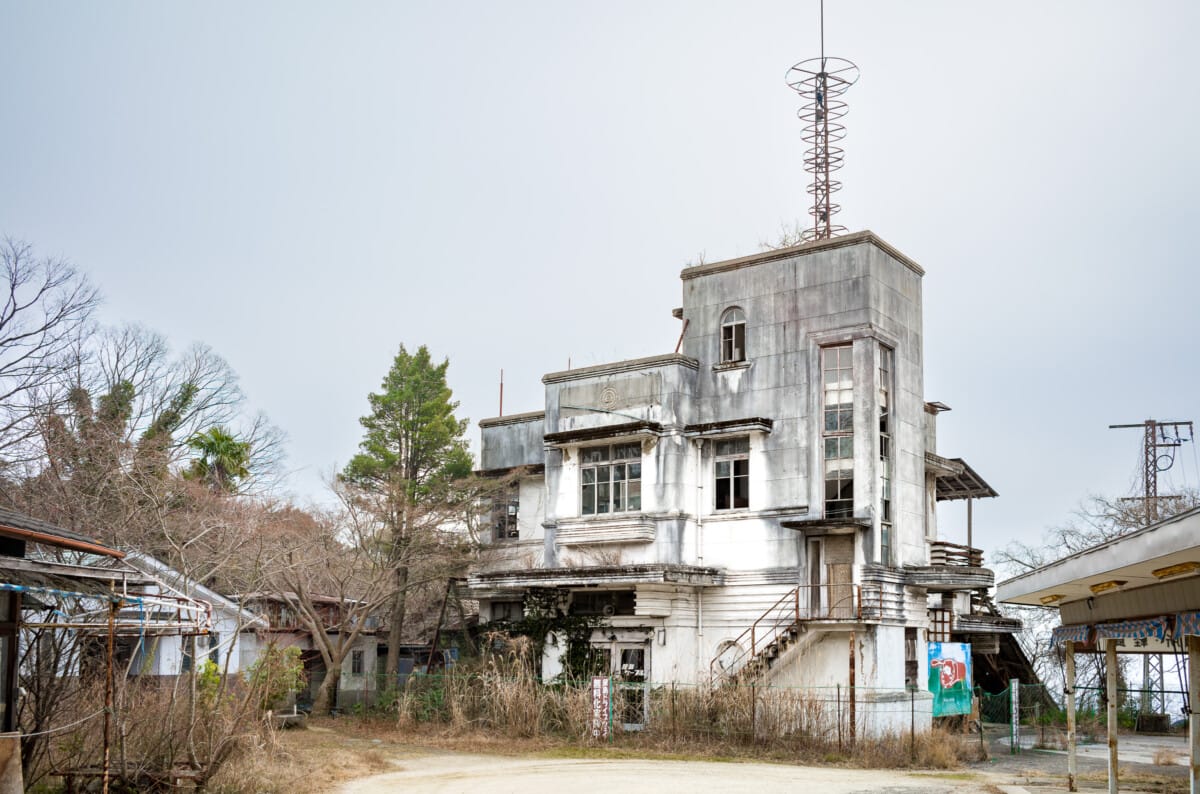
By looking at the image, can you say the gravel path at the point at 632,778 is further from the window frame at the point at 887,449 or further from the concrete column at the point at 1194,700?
the concrete column at the point at 1194,700

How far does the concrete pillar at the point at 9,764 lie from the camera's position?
548 inches

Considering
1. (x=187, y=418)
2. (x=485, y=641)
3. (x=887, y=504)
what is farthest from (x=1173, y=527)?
(x=187, y=418)

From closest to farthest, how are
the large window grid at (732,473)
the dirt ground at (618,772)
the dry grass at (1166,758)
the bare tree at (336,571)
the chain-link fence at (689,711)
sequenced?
Answer: the dirt ground at (618,772) < the dry grass at (1166,758) < the chain-link fence at (689,711) < the large window grid at (732,473) < the bare tree at (336,571)

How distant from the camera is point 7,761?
549 inches

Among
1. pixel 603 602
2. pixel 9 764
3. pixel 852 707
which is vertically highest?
pixel 603 602

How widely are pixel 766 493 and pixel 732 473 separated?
46.9 inches

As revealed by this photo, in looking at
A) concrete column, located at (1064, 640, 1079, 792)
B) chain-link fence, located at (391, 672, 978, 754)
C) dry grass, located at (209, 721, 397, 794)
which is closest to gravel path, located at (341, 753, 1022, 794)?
dry grass, located at (209, 721, 397, 794)

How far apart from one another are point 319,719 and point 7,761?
19241mm

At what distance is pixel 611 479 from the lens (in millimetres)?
32969

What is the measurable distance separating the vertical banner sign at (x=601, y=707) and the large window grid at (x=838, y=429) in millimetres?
6900

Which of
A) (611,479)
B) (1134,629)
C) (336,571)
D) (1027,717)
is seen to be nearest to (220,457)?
(336,571)

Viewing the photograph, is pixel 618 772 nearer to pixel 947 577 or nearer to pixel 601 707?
pixel 601 707

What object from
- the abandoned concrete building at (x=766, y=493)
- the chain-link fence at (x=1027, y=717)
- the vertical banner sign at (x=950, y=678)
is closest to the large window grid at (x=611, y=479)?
the abandoned concrete building at (x=766, y=493)

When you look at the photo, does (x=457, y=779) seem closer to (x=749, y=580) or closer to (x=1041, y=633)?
(x=749, y=580)
